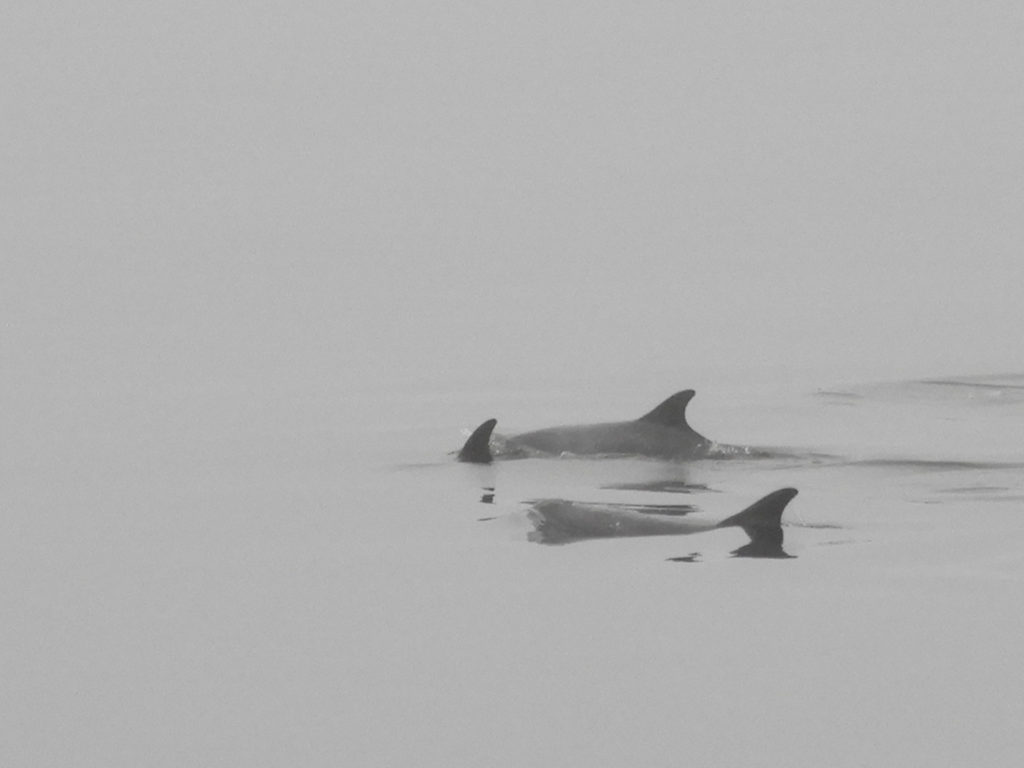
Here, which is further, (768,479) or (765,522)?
(768,479)

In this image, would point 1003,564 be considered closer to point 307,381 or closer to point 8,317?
point 307,381

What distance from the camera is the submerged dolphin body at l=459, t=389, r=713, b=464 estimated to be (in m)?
25.4

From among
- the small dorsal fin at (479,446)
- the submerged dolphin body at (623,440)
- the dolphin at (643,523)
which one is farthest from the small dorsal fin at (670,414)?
the dolphin at (643,523)

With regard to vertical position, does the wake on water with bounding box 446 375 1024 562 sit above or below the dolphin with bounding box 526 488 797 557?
Result: above

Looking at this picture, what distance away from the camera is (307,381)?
3881 cm

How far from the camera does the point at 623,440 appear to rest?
2550cm

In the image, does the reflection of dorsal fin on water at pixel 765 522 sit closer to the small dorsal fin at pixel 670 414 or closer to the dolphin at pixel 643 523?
the dolphin at pixel 643 523

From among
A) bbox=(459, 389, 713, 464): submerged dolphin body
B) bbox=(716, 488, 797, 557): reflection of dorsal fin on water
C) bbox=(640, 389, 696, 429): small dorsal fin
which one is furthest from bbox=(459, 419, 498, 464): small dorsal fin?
bbox=(716, 488, 797, 557): reflection of dorsal fin on water

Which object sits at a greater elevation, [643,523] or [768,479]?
[768,479]

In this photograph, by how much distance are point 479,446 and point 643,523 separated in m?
5.65

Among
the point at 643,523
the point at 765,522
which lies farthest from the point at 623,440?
the point at 765,522

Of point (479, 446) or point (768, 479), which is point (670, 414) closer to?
point (768, 479)

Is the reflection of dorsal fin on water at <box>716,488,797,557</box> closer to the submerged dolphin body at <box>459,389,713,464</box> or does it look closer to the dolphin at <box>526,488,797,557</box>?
the dolphin at <box>526,488,797,557</box>

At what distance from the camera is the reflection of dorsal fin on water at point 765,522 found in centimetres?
1995
